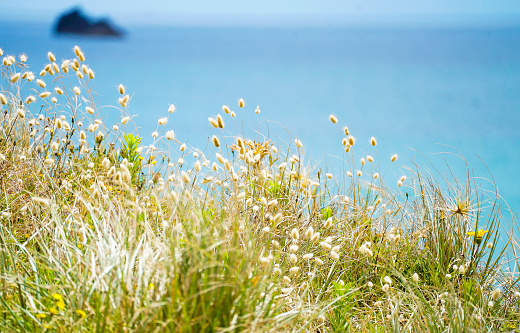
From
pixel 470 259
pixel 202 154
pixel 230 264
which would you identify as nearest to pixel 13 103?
pixel 202 154

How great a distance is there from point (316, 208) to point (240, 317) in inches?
97.5

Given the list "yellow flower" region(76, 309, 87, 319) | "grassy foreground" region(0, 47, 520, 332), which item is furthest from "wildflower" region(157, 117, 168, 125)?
"yellow flower" region(76, 309, 87, 319)

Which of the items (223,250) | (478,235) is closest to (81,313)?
(223,250)

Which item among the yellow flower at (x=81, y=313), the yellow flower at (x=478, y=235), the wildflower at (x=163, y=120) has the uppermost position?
the wildflower at (x=163, y=120)

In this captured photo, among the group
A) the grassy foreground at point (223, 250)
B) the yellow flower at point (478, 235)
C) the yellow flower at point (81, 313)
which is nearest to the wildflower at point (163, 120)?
the grassy foreground at point (223, 250)

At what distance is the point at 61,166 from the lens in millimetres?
4223

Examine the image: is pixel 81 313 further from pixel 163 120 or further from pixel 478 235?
pixel 478 235

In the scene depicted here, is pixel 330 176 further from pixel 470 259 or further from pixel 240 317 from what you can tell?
pixel 240 317

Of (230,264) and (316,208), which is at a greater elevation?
(316,208)

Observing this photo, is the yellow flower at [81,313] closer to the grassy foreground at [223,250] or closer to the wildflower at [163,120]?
the grassy foreground at [223,250]

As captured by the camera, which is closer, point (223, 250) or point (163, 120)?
point (223, 250)

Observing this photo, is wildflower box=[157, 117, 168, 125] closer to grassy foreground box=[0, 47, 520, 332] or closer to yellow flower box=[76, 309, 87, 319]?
grassy foreground box=[0, 47, 520, 332]

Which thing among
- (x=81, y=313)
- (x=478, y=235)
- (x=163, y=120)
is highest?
(x=163, y=120)

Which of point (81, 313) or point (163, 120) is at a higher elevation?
point (163, 120)
